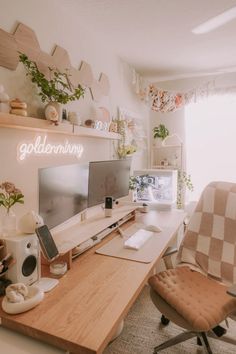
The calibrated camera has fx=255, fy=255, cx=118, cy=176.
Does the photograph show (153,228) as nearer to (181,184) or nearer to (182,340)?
(182,340)

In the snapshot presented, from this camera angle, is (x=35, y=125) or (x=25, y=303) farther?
(x=35, y=125)

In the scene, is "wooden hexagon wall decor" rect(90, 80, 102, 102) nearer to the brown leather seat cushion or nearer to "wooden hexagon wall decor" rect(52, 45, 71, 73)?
"wooden hexagon wall decor" rect(52, 45, 71, 73)

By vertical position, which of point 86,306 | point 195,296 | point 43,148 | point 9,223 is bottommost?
point 195,296

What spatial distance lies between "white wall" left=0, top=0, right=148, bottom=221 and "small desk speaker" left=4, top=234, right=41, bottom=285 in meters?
0.32

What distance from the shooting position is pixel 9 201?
4.25 ft

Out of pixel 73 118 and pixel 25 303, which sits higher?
pixel 73 118

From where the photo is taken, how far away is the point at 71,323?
95 centimetres

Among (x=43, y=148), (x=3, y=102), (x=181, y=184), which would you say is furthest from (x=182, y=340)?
(x=181, y=184)

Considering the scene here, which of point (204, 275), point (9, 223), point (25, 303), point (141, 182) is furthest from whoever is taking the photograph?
point (141, 182)

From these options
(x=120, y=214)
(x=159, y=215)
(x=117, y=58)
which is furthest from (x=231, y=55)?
(x=120, y=214)

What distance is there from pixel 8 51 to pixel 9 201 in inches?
30.9

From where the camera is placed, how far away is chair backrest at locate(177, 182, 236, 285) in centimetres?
167

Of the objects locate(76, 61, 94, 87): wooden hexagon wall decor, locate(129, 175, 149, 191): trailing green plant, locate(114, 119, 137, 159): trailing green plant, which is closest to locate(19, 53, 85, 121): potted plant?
locate(76, 61, 94, 87): wooden hexagon wall decor

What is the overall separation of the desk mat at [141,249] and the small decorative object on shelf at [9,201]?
582mm
